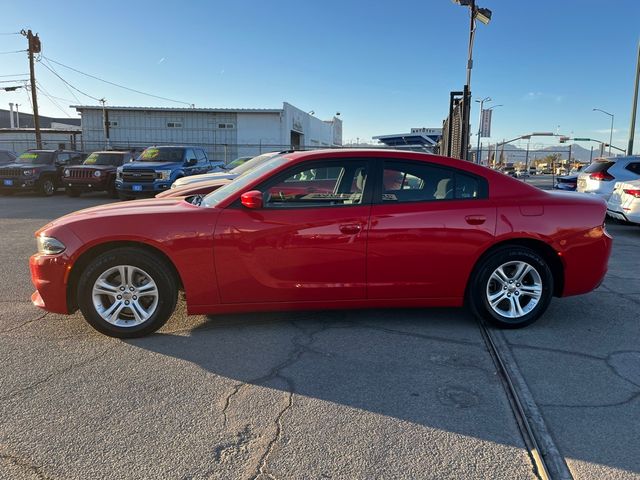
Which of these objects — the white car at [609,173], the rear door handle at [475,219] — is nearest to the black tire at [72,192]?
the white car at [609,173]

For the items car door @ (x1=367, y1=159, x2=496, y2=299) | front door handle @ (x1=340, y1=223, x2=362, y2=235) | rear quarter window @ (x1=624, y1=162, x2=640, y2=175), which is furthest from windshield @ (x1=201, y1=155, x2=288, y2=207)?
rear quarter window @ (x1=624, y1=162, x2=640, y2=175)

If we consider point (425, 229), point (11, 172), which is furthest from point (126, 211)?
point (11, 172)

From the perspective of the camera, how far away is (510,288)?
4527 mm

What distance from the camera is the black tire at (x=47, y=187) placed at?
A: 18406mm

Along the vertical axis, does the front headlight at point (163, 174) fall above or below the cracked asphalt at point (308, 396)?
above

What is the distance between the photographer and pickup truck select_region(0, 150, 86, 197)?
1805 cm

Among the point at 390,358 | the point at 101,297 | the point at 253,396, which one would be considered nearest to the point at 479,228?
the point at 390,358

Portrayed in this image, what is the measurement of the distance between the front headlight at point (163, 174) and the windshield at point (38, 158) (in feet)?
21.9

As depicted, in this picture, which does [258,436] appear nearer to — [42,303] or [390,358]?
[390,358]

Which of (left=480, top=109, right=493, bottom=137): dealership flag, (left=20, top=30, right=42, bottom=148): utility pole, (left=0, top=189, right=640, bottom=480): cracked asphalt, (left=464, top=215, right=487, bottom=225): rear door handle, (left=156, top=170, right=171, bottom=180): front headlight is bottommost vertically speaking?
(left=0, top=189, right=640, bottom=480): cracked asphalt

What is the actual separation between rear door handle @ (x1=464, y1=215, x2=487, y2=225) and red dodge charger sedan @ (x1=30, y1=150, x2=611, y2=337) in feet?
0.06

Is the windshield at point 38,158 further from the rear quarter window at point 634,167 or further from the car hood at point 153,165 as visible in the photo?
the rear quarter window at point 634,167

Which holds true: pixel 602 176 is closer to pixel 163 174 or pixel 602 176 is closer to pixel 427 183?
pixel 427 183

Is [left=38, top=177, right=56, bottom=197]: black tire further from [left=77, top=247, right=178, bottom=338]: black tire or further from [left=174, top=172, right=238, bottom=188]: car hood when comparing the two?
[left=77, top=247, right=178, bottom=338]: black tire
